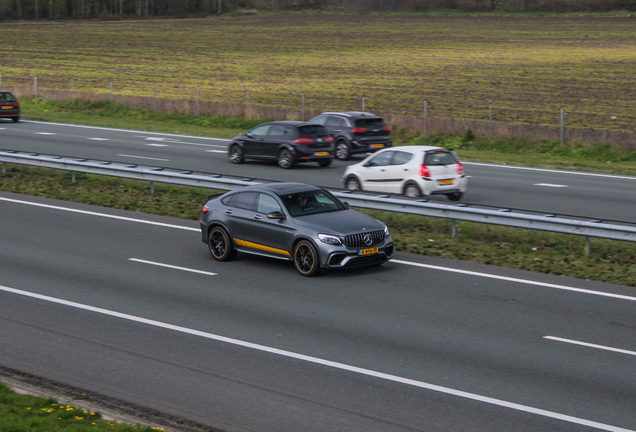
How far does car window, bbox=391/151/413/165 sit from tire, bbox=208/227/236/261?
669cm

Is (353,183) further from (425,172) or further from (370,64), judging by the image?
(370,64)

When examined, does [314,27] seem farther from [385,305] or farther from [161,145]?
[385,305]

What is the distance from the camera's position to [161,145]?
3192 cm

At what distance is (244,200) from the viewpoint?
14.6 metres

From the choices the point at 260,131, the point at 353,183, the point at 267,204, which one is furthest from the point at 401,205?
the point at 260,131

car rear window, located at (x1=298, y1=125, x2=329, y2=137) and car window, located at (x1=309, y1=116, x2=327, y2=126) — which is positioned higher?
car window, located at (x1=309, y1=116, x2=327, y2=126)

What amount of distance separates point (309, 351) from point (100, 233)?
8.56 meters

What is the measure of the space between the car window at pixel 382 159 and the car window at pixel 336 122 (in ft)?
27.6

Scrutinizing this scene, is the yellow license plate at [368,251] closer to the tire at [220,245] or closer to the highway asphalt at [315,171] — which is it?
the tire at [220,245]

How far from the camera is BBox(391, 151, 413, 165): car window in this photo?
19.9 metres

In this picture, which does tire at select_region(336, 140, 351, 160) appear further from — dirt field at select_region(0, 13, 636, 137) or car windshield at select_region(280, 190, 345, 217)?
car windshield at select_region(280, 190, 345, 217)

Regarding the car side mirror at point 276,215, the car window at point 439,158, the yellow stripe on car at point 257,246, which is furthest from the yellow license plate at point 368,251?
the car window at point 439,158

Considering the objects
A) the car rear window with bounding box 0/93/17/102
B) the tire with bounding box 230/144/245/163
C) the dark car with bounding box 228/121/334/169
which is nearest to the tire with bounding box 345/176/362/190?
the dark car with bounding box 228/121/334/169

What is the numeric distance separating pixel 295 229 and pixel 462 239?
4.14 meters
